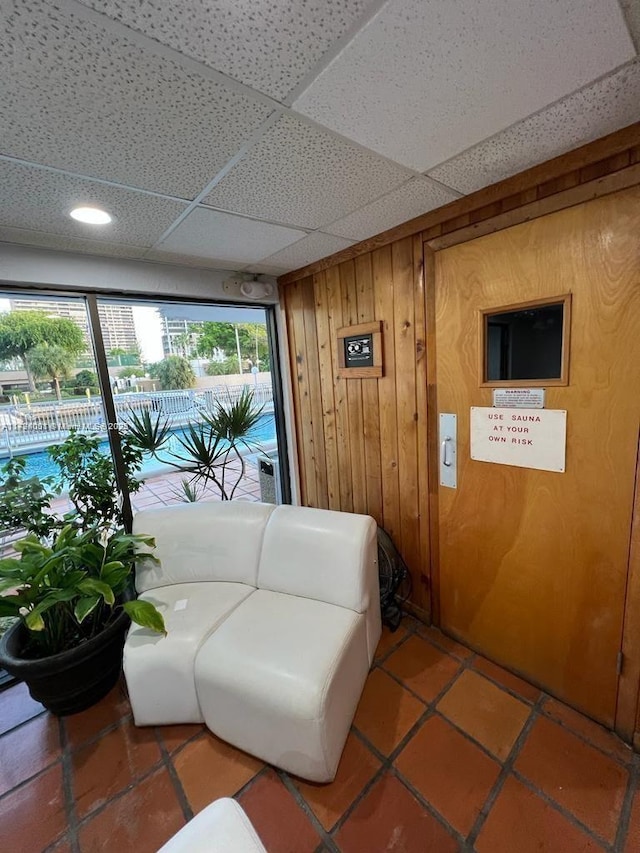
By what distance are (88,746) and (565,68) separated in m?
2.89

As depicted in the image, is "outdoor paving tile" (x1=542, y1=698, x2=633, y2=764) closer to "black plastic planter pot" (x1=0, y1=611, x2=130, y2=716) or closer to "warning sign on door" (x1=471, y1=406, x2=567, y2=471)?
"warning sign on door" (x1=471, y1=406, x2=567, y2=471)

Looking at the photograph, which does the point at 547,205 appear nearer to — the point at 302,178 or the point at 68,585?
the point at 302,178

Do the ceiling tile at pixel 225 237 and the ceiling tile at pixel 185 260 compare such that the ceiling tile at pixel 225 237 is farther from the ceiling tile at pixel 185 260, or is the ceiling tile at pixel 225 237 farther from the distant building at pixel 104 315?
the distant building at pixel 104 315

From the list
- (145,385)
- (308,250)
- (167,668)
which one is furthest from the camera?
(145,385)

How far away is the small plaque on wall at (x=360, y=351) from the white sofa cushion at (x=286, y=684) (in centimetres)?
135

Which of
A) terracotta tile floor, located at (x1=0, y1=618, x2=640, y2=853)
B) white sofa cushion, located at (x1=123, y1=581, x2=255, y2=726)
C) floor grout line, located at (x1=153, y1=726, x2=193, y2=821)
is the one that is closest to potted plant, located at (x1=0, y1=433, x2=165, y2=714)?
white sofa cushion, located at (x1=123, y1=581, x2=255, y2=726)

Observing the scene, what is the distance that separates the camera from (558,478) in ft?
4.95

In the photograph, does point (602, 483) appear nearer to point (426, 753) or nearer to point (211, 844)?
point (426, 753)

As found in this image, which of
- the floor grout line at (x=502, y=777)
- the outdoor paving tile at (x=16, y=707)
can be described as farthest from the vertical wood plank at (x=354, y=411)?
the outdoor paving tile at (x=16, y=707)

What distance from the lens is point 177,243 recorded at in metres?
1.90

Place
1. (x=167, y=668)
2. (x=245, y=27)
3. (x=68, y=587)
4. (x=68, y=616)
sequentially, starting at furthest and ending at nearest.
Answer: (x=68, y=616) < (x=68, y=587) < (x=167, y=668) < (x=245, y=27)

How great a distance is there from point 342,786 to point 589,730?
108 cm

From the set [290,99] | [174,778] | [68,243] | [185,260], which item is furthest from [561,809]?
[68,243]

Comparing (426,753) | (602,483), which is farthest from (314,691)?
(602,483)
